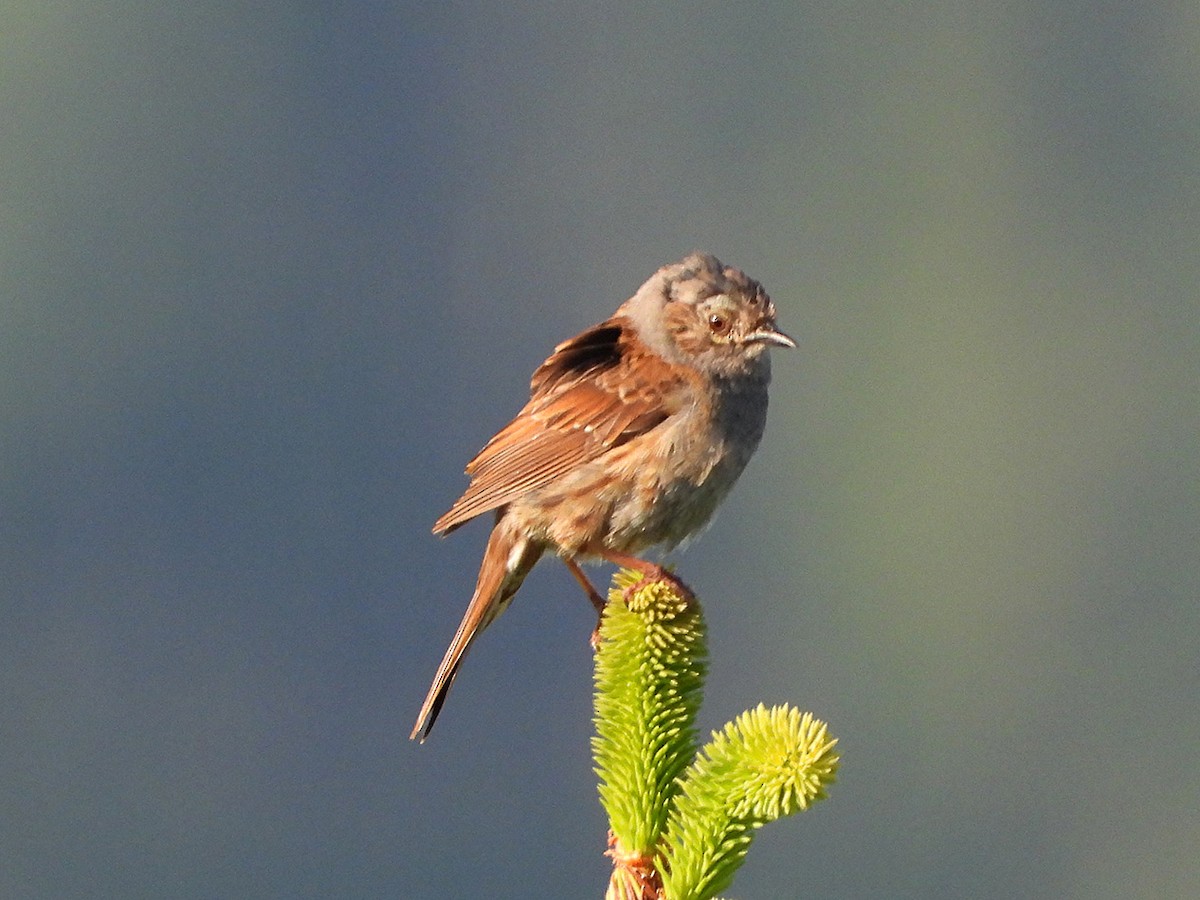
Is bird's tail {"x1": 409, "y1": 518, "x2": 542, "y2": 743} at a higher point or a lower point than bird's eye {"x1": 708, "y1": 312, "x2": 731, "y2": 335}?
lower

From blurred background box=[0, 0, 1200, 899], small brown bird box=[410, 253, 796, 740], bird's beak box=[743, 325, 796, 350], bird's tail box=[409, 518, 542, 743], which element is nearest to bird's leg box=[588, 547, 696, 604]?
small brown bird box=[410, 253, 796, 740]

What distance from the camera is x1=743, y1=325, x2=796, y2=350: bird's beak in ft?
23.8

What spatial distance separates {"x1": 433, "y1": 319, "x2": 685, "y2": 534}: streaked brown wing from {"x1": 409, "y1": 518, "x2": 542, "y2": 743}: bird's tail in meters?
0.17

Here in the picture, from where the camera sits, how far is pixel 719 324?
24.6 ft

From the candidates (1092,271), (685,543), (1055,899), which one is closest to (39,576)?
(1055,899)

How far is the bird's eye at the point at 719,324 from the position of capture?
748 centimetres

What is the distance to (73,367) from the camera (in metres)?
167

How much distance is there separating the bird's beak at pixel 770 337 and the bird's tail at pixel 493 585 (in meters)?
1.13

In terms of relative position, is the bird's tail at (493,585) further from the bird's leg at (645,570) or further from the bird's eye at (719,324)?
the bird's eye at (719,324)

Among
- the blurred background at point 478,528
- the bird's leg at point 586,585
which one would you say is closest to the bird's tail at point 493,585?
the bird's leg at point 586,585

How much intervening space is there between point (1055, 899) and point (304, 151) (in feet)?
354

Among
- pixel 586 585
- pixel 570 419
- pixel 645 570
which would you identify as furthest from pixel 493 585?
pixel 645 570

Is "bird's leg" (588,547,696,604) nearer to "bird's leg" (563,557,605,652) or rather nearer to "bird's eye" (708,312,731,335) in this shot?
"bird's leg" (563,557,605,652)

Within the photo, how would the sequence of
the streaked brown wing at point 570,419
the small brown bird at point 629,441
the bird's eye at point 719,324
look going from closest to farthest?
the small brown bird at point 629,441
the streaked brown wing at point 570,419
the bird's eye at point 719,324
